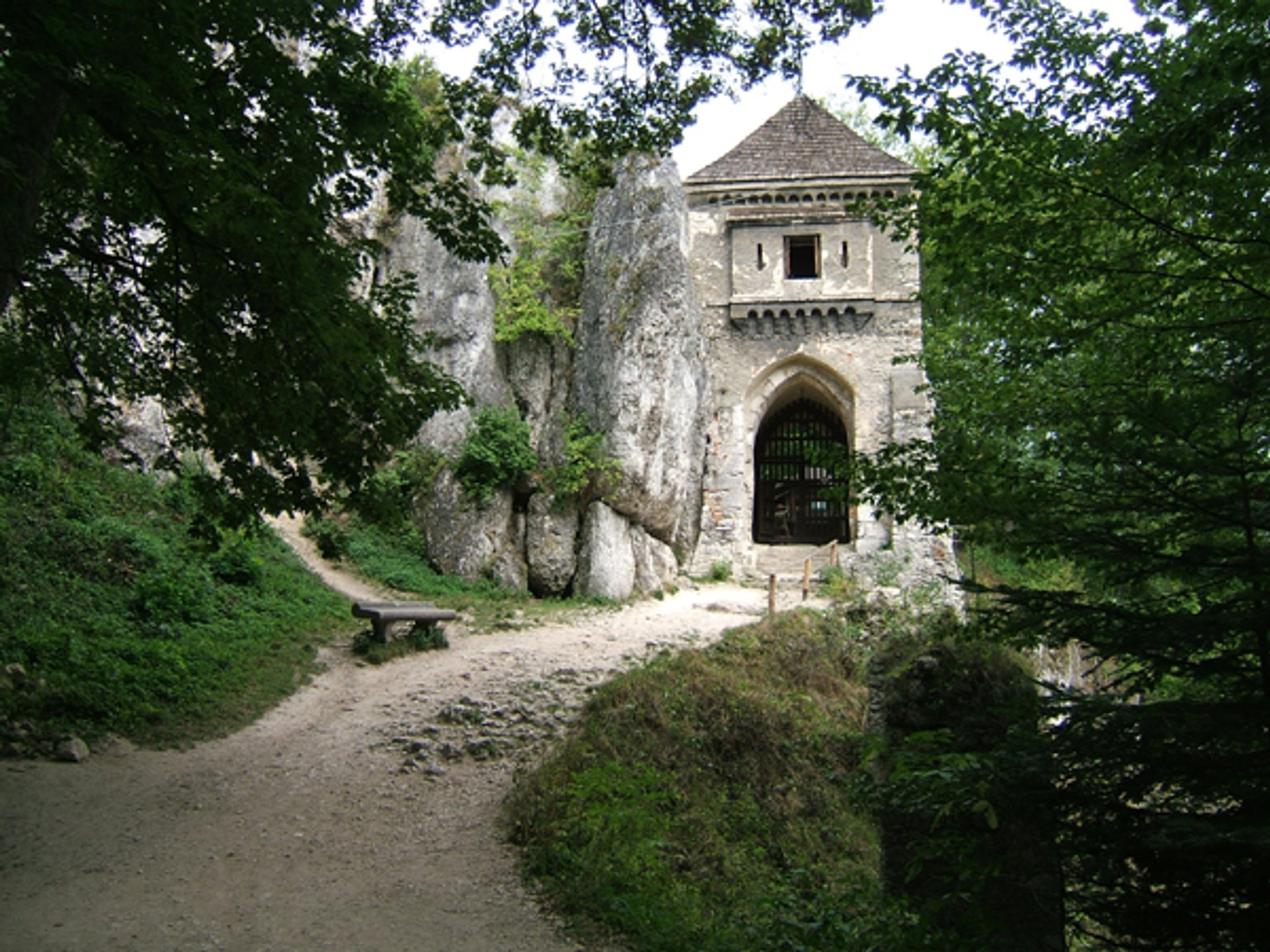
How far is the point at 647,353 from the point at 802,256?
6.40 meters

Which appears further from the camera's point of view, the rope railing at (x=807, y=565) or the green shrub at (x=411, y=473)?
the green shrub at (x=411, y=473)

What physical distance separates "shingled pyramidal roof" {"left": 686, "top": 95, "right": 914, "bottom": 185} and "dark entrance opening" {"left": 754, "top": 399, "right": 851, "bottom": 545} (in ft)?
18.2

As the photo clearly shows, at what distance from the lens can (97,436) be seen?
6.46m

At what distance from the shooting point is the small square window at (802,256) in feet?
66.5

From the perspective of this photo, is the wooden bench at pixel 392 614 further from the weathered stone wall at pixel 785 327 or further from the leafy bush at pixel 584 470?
the weathered stone wall at pixel 785 327

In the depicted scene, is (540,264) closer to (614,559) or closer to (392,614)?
(614,559)

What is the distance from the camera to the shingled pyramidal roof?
20000 millimetres

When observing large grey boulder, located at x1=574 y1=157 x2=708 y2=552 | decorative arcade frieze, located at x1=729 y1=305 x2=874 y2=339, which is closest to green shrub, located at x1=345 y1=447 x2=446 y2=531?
large grey boulder, located at x1=574 y1=157 x2=708 y2=552

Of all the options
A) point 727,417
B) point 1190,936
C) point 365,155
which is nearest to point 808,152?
point 727,417

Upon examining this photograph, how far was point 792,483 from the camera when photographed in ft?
77.0

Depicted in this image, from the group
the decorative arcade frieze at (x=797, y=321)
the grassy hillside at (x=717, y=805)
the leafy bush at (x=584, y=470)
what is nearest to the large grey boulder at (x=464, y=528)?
the leafy bush at (x=584, y=470)

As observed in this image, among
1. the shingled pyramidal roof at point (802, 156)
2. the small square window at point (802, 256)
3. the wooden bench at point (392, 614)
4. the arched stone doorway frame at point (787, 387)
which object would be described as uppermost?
the shingled pyramidal roof at point (802, 156)

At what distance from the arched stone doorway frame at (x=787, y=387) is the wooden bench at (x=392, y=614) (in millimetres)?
9615

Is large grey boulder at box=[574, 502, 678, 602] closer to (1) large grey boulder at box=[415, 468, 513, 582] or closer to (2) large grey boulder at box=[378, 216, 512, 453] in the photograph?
(1) large grey boulder at box=[415, 468, 513, 582]
